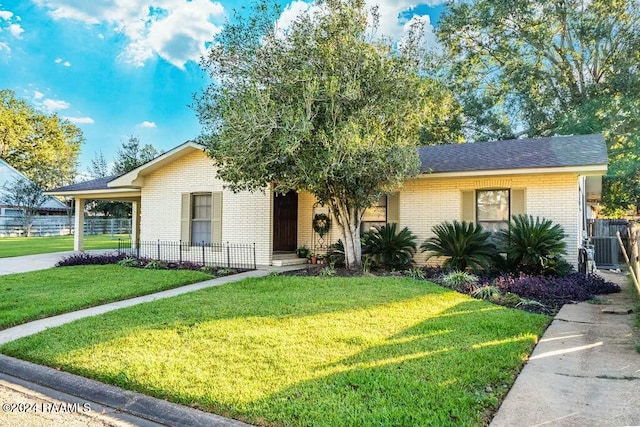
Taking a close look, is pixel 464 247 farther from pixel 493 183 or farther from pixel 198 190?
pixel 198 190

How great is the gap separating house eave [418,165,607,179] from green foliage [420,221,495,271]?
4.24 ft

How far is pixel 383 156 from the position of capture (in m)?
9.16

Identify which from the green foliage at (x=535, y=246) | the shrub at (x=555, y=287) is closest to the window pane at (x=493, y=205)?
the green foliage at (x=535, y=246)

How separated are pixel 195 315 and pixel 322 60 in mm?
5815

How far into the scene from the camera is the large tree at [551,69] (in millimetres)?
20156

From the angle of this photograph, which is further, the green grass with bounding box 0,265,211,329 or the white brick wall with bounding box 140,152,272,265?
the white brick wall with bounding box 140,152,272,265

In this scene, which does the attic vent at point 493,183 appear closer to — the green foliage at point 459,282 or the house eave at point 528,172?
the house eave at point 528,172

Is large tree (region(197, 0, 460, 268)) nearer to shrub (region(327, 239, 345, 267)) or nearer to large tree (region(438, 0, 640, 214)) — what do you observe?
shrub (region(327, 239, 345, 267))

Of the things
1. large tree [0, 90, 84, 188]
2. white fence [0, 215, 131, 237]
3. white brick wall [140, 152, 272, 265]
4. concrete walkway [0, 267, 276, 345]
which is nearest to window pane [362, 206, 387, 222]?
white brick wall [140, 152, 272, 265]

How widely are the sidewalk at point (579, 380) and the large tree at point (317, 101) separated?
4855 mm

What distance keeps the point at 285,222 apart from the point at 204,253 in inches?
107

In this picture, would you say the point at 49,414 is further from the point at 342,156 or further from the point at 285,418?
the point at 342,156

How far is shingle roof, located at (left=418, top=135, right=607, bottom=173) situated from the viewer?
10.4 metres

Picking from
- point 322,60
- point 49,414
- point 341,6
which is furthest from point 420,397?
point 341,6
